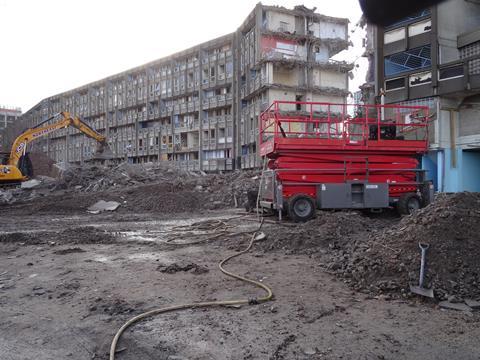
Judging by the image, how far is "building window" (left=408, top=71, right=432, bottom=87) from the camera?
25317 mm

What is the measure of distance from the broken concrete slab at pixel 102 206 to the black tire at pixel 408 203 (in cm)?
1289

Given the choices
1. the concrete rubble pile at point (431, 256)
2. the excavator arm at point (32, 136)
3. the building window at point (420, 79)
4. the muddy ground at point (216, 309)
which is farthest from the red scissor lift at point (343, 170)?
the excavator arm at point (32, 136)

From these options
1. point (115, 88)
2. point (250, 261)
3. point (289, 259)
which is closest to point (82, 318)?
point (250, 261)

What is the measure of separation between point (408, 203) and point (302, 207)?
12.3 ft

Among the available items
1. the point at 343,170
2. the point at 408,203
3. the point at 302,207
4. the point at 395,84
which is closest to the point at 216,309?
the point at 302,207

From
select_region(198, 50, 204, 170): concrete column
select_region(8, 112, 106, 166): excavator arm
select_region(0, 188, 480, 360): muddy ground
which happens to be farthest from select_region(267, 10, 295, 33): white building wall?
select_region(0, 188, 480, 360): muddy ground

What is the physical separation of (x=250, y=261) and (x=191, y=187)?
16.8m

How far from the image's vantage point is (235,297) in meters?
5.36

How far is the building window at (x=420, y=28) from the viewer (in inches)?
986

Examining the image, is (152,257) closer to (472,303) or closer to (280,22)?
(472,303)

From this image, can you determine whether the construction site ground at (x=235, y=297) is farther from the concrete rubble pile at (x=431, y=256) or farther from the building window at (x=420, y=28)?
the building window at (x=420, y=28)

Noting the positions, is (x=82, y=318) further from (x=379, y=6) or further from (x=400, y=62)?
(x=400, y=62)

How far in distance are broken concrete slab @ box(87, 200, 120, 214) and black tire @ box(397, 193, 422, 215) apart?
42.3 feet

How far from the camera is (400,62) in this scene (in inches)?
1077
